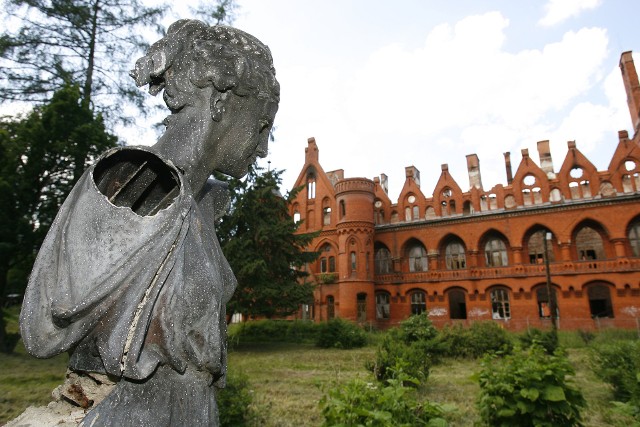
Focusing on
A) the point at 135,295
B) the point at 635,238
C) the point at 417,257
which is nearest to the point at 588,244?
the point at 635,238

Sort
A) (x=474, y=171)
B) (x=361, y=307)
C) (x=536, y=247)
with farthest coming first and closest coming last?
1. (x=474, y=171)
2. (x=361, y=307)
3. (x=536, y=247)

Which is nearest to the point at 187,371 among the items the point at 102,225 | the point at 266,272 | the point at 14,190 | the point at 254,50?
the point at 102,225

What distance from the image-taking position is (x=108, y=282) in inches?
35.6

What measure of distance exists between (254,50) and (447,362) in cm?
1355

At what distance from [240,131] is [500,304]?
85.4 feet

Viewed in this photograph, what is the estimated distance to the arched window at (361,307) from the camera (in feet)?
84.4

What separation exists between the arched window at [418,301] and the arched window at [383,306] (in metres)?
1.65

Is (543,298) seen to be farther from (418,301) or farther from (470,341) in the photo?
(470,341)

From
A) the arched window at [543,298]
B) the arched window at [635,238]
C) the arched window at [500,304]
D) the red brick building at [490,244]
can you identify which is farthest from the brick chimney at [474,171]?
the arched window at [635,238]

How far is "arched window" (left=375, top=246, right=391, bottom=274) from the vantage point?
2830 cm

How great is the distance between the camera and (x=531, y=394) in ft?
11.9

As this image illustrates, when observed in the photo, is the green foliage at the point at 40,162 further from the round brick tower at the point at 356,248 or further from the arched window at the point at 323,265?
the arched window at the point at 323,265

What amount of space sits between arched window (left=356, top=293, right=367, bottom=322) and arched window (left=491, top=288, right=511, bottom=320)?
25.9ft

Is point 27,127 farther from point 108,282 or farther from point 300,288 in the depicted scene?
point 108,282
